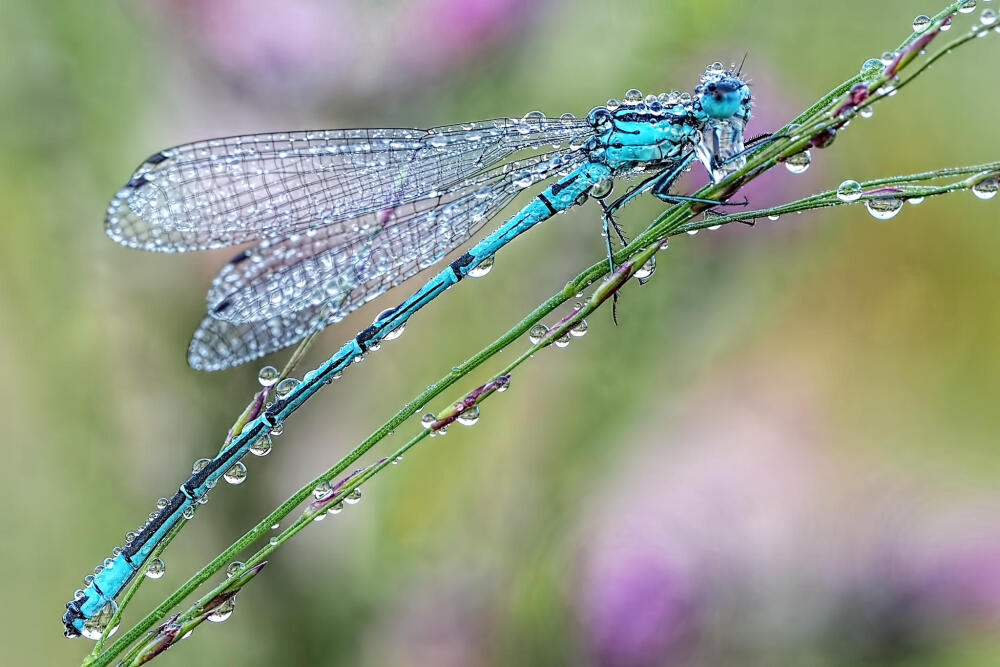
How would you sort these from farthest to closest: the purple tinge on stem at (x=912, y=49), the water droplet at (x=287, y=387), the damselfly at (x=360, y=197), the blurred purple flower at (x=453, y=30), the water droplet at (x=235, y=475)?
the blurred purple flower at (x=453, y=30), the damselfly at (x=360, y=197), the water droplet at (x=287, y=387), the water droplet at (x=235, y=475), the purple tinge on stem at (x=912, y=49)

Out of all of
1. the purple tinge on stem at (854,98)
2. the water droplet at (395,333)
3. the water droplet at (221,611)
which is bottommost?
the water droplet at (221,611)

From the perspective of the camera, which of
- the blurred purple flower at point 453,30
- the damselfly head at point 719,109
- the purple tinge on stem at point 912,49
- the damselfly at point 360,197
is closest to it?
the purple tinge on stem at point 912,49

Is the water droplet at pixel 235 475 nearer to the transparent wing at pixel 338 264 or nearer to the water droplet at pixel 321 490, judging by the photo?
the water droplet at pixel 321 490

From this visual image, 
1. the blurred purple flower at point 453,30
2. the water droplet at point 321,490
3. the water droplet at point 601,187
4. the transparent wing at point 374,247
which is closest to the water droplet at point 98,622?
the water droplet at point 321,490

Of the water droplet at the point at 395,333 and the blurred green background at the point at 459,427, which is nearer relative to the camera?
the water droplet at the point at 395,333

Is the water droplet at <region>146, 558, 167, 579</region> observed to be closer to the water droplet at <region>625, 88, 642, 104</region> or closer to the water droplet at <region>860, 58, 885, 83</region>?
the water droplet at <region>860, 58, 885, 83</region>

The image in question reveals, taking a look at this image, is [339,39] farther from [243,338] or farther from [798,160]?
[798,160]
